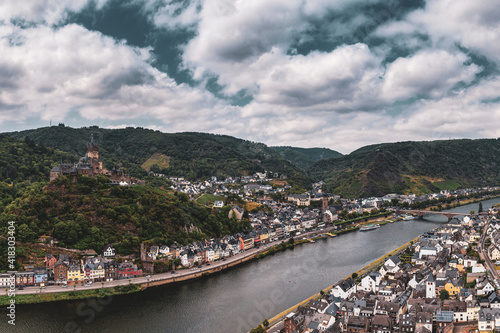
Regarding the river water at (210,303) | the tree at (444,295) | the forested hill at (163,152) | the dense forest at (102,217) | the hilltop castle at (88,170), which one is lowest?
the river water at (210,303)

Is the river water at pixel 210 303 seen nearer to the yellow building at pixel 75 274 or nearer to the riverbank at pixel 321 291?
the riverbank at pixel 321 291

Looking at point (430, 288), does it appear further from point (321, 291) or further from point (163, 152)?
point (163, 152)

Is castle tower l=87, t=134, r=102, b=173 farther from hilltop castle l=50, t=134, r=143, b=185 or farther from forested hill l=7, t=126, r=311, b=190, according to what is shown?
forested hill l=7, t=126, r=311, b=190

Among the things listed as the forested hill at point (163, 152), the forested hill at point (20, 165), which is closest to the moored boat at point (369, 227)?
the forested hill at point (163, 152)

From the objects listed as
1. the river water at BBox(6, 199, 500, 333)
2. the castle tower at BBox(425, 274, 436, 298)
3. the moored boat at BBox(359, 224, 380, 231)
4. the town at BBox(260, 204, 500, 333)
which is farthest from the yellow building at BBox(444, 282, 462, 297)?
the moored boat at BBox(359, 224, 380, 231)

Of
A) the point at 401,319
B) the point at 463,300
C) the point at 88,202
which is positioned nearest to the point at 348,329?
the point at 401,319

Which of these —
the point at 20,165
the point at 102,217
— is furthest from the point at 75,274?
the point at 20,165

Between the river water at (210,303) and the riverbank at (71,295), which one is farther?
the riverbank at (71,295)
